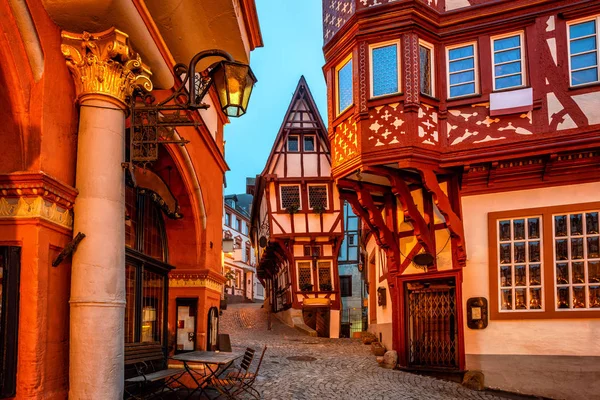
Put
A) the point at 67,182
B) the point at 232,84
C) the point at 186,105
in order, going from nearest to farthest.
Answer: the point at 67,182, the point at 186,105, the point at 232,84

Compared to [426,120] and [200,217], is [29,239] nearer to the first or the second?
[200,217]

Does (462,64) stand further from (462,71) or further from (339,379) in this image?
(339,379)

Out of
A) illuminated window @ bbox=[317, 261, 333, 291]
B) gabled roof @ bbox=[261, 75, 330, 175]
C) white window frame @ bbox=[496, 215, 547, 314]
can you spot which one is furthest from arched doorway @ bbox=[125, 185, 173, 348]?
illuminated window @ bbox=[317, 261, 333, 291]

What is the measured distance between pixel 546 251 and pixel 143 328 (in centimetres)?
725

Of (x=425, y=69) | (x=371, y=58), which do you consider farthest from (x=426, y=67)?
(x=371, y=58)

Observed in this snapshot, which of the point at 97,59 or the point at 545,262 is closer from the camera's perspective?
the point at 97,59

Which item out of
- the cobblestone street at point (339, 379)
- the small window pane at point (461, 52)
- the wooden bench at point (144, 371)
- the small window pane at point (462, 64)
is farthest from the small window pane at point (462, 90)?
the wooden bench at point (144, 371)

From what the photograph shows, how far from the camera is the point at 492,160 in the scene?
37.1 feet

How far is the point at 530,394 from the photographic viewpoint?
10.9 metres

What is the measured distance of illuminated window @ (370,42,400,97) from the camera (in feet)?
39.2

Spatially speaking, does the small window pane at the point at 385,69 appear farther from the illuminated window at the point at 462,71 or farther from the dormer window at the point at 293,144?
the dormer window at the point at 293,144

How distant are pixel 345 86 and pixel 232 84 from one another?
7253 mm

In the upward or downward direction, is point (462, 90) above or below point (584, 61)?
below

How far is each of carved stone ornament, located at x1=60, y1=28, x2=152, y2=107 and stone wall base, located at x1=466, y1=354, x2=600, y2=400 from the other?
8.79m
